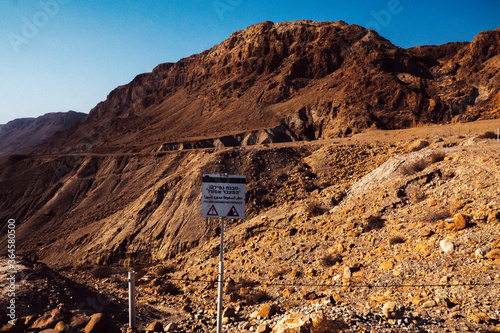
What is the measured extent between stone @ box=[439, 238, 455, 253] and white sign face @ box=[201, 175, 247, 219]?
5160 millimetres

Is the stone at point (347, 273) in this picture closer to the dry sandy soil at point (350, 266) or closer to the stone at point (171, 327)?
the dry sandy soil at point (350, 266)

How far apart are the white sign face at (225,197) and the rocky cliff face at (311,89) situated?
97.6 ft

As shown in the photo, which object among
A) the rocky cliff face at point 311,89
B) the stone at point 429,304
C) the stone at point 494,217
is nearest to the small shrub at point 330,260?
the stone at point 429,304

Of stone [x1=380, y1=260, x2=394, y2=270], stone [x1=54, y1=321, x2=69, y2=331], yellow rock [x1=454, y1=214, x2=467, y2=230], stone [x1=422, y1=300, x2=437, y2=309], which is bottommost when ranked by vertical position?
stone [x1=54, y1=321, x2=69, y2=331]

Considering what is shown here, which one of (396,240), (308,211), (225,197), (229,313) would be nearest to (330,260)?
(396,240)

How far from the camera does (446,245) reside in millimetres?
7250

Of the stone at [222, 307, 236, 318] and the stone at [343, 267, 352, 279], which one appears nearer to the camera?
the stone at [222, 307, 236, 318]

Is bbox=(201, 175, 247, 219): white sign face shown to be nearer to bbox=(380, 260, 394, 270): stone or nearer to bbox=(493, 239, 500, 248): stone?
bbox=(380, 260, 394, 270): stone

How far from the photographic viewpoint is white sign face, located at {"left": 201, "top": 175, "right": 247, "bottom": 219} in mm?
5137

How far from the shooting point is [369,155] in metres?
17.4

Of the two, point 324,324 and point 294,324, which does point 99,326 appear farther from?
point 324,324

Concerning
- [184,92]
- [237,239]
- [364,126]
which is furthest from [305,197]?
[184,92]

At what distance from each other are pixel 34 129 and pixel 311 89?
102173 millimetres

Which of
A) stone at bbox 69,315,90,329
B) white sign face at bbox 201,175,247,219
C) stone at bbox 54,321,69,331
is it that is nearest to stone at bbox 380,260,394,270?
white sign face at bbox 201,175,247,219
